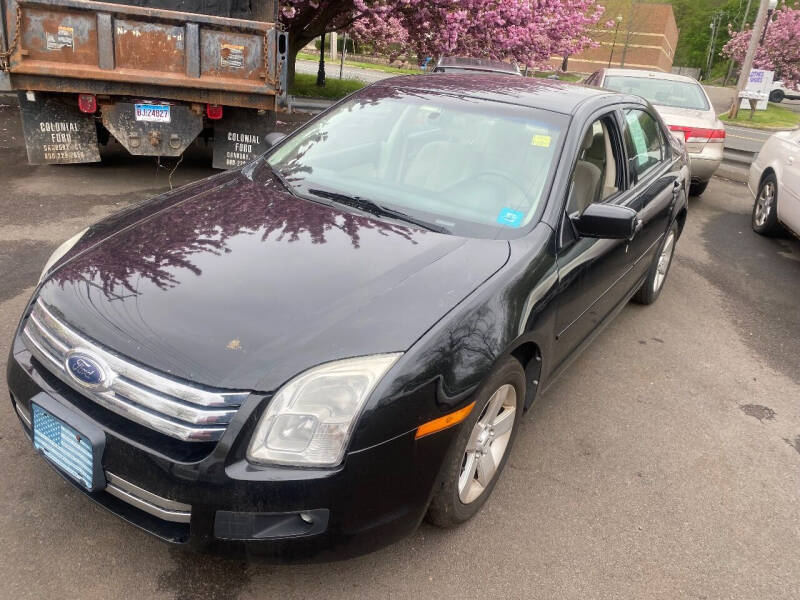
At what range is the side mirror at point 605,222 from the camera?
298 cm

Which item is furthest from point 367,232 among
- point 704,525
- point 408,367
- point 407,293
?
point 704,525

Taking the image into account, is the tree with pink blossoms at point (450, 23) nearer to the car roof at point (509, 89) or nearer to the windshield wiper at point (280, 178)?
the car roof at point (509, 89)

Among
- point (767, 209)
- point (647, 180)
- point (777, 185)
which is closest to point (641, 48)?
point (767, 209)

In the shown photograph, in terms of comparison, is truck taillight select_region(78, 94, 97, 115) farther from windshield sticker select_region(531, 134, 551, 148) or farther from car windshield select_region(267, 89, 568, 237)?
windshield sticker select_region(531, 134, 551, 148)

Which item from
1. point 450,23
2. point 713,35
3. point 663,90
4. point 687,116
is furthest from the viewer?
point 713,35

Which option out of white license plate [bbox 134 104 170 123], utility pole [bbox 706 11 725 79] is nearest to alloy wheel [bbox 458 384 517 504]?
white license plate [bbox 134 104 170 123]

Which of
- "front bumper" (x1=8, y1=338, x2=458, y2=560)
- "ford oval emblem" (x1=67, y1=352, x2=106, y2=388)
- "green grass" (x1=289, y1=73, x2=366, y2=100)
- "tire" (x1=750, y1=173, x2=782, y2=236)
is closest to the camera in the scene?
"front bumper" (x1=8, y1=338, x2=458, y2=560)

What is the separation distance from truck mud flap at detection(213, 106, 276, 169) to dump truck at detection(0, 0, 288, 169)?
42 millimetres

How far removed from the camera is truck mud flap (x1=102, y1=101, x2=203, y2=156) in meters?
6.47

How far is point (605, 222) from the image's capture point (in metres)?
2.99

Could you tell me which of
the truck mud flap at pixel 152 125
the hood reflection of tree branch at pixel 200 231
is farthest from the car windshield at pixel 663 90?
the hood reflection of tree branch at pixel 200 231

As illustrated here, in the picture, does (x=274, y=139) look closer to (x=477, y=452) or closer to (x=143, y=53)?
(x=477, y=452)

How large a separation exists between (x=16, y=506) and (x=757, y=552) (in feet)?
9.76

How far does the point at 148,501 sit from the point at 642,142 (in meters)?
3.62
